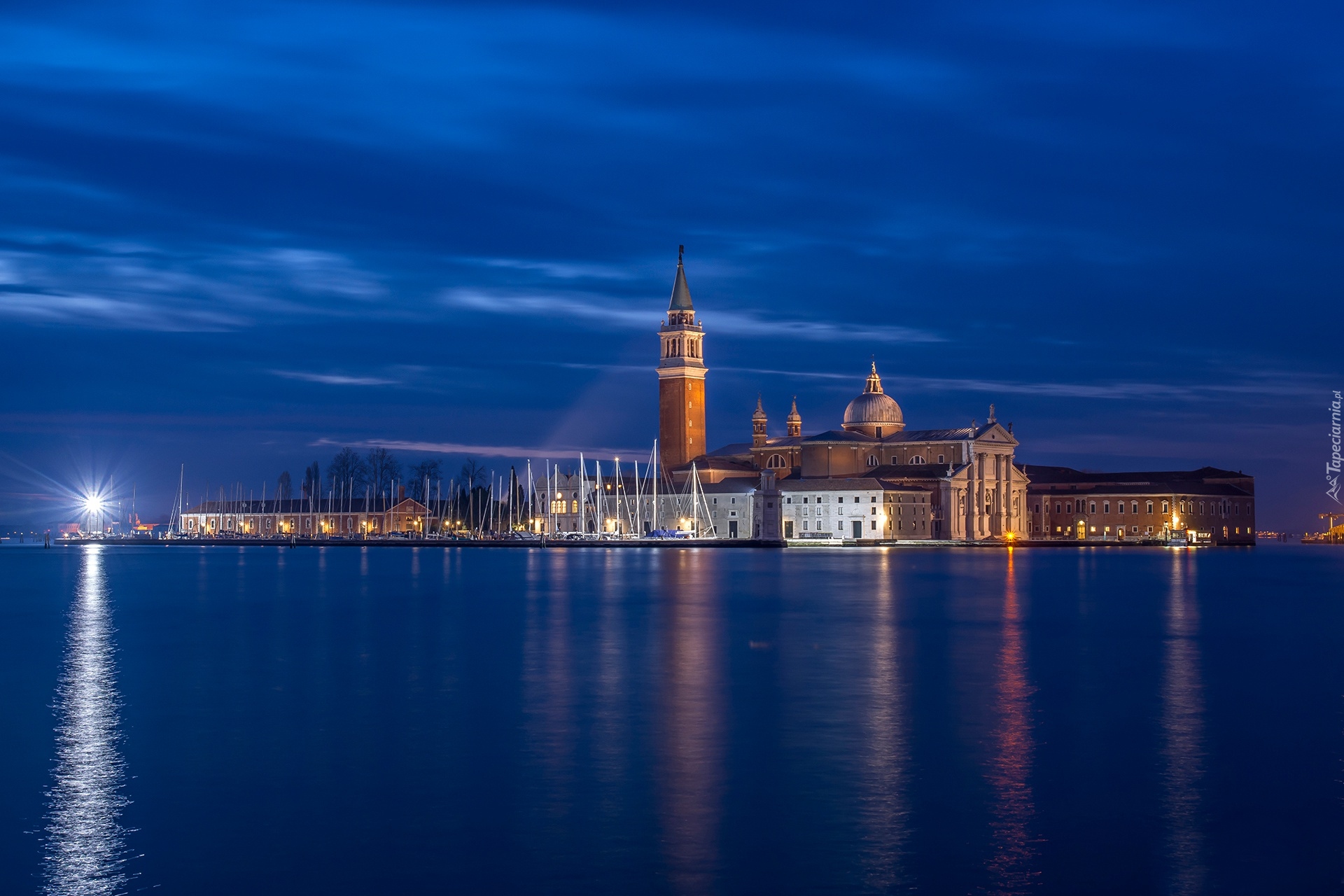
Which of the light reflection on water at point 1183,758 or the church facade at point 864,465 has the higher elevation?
the church facade at point 864,465

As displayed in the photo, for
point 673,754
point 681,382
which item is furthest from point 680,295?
point 673,754

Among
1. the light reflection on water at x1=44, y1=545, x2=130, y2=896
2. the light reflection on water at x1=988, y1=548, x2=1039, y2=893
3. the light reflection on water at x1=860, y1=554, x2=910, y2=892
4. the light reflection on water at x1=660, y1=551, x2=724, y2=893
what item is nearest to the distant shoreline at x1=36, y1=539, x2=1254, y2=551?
the light reflection on water at x1=660, y1=551, x2=724, y2=893

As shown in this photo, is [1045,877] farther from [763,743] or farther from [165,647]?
[165,647]

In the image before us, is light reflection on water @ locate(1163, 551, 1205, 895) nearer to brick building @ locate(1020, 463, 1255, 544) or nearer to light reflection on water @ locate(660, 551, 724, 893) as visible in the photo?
light reflection on water @ locate(660, 551, 724, 893)

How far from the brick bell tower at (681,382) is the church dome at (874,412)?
33.4 feet

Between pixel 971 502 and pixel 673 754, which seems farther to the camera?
pixel 971 502

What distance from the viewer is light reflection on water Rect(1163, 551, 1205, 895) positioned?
9766 mm

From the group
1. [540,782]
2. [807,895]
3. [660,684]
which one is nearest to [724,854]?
[807,895]

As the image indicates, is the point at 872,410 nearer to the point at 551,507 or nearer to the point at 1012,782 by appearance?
the point at 551,507

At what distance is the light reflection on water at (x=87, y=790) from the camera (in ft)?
31.3

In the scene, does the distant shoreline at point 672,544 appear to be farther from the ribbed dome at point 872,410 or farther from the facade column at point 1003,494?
the ribbed dome at point 872,410

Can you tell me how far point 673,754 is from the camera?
13797 millimetres

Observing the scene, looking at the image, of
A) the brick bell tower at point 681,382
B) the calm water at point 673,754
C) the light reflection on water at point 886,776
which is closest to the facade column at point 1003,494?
the brick bell tower at point 681,382

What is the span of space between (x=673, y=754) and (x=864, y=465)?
85.7 metres
